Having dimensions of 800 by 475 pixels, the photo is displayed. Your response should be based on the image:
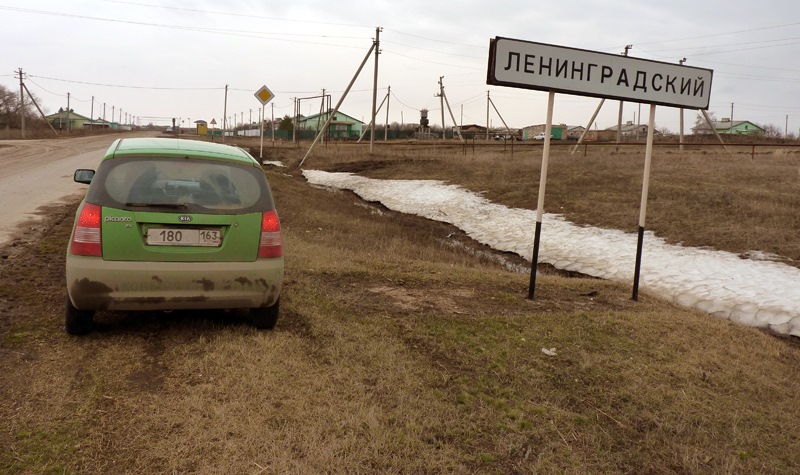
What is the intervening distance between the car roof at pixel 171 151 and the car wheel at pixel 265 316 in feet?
3.78

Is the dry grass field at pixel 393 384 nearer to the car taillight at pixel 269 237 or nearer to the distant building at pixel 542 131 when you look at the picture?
the car taillight at pixel 269 237

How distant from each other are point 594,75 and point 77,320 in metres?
5.32

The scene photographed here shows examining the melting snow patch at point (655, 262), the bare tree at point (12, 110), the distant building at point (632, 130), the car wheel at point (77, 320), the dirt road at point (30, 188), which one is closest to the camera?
the car wheel at point (77, 320)

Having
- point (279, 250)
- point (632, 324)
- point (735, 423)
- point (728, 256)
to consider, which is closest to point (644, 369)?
point (735, 423)

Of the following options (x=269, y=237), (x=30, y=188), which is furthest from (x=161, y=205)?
(x=30, y=188)

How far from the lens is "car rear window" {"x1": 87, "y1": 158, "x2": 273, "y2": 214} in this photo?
379 cm

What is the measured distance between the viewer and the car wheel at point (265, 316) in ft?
13.9

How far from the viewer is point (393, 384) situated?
137 inches

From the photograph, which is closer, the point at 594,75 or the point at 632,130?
the point at 594,75

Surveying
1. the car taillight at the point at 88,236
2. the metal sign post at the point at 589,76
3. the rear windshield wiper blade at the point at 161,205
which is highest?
the metal sign post at the point at 589,76

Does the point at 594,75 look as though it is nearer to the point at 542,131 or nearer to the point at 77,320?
the point at 77,320

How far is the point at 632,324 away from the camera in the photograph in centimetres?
520

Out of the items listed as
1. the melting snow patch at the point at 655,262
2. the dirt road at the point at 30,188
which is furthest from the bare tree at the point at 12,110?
the melting snow patch at the point at 655,262

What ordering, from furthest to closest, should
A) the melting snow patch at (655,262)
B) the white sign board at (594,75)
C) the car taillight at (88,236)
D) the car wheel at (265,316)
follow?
the melting snow patch at (655,262), the white sign board at (594,75), the car wheel at (265,316), the car taillight at (88,236)
